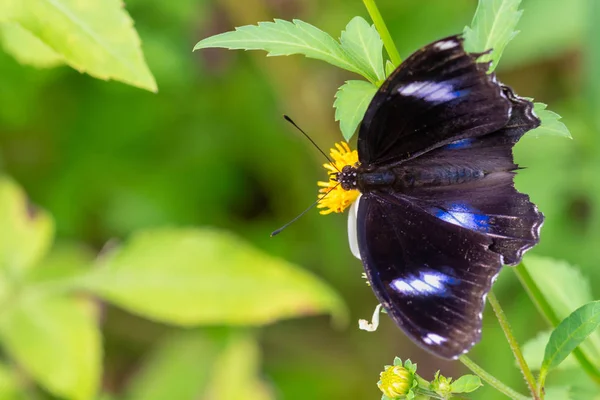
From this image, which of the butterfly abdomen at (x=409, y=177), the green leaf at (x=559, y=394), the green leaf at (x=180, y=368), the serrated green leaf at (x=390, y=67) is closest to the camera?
the serrated green leaf at (x=390, y=67)

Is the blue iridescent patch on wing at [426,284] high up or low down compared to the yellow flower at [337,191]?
down

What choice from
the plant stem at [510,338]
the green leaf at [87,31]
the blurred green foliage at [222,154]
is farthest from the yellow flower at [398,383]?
the blurred green foliage at [222,154]

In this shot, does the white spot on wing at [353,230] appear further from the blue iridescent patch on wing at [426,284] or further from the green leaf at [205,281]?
the green leaf at [205,281]

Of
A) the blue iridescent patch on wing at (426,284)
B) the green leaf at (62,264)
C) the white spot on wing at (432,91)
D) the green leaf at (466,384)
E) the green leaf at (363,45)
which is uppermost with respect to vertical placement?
the green leaf at (363,45)

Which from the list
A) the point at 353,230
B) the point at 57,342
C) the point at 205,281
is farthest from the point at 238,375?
the point at 353,230

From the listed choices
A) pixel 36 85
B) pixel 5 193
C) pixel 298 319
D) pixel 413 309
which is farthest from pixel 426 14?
pixel 413 309

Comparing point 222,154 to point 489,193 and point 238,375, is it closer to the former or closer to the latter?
point 238,375

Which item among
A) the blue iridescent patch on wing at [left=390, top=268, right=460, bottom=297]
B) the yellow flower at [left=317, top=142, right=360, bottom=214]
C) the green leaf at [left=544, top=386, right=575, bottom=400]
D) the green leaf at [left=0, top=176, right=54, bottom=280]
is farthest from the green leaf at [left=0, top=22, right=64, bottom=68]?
the green leaf at [left=544, top=386, right=575, bottom=400]
